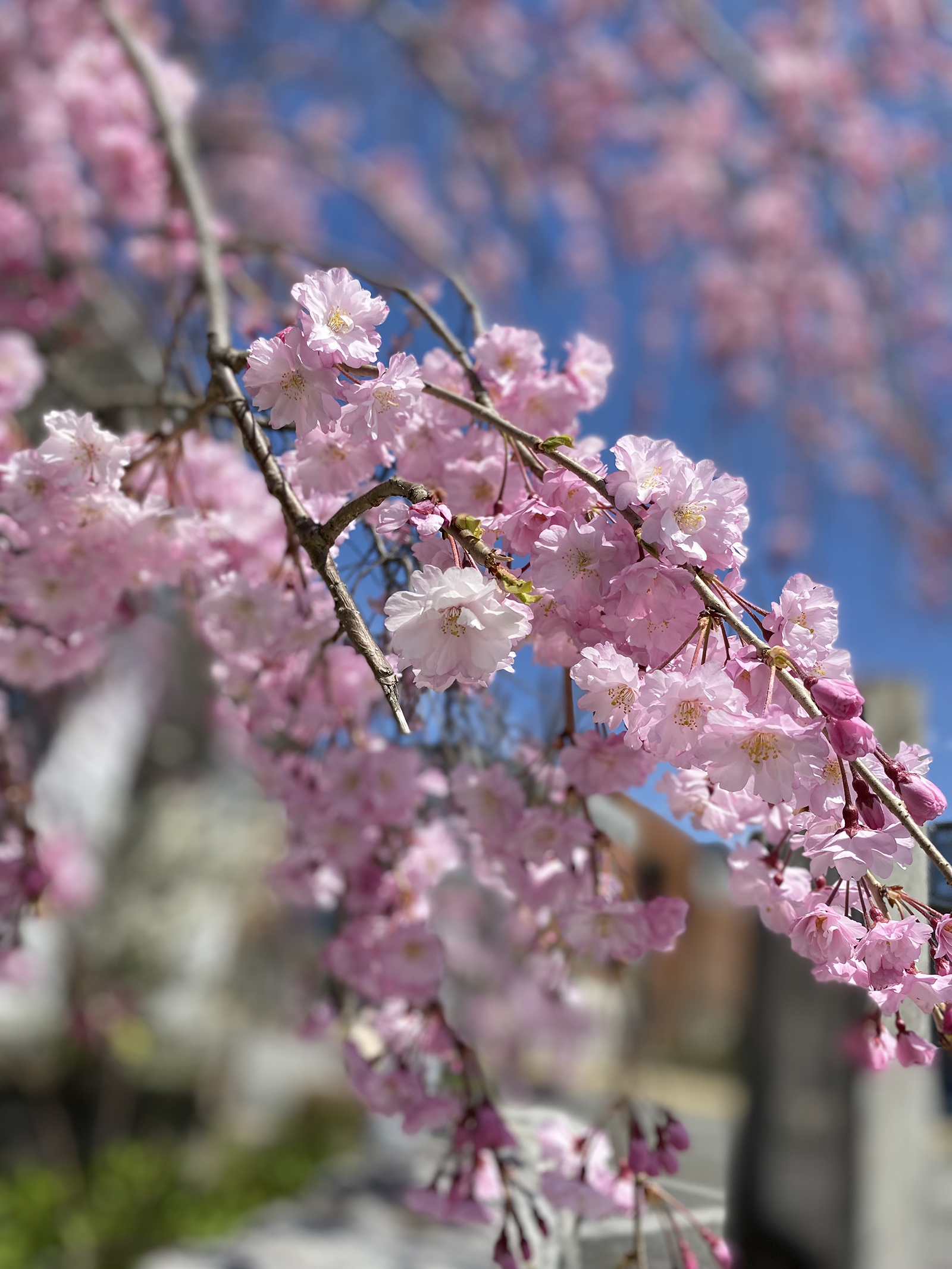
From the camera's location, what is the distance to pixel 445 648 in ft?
2.14

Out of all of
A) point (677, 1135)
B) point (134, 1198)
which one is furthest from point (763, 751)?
point (134, 1198)

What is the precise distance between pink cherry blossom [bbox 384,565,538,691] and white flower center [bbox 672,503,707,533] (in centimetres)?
12

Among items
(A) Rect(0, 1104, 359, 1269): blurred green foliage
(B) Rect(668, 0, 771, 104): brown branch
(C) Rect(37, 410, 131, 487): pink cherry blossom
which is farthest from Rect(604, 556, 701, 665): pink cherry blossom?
(B) Rect(668, 0, 771, 104): brown branch

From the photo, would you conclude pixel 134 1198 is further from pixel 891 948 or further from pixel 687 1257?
pixel 891 948

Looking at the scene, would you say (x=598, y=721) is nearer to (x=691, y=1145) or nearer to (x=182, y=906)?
(x=691, y=1145)

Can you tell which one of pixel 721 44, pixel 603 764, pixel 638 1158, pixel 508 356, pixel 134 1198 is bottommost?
pixel 134 1198

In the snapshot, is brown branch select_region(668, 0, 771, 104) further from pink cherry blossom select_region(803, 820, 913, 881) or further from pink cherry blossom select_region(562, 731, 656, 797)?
pink cherry blossom select_region(803, 820, 913, 881)

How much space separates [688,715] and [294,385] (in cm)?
38

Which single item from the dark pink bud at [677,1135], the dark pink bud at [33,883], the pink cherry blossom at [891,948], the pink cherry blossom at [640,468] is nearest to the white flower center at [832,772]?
the pink cherry blossom at [891,948]

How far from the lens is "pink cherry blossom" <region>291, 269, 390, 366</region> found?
702 millimetres

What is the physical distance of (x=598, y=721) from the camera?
0.70 meters

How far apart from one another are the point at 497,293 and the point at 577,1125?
14.1 feet

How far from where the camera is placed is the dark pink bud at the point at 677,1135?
1040mm

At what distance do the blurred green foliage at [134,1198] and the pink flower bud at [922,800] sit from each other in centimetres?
306
